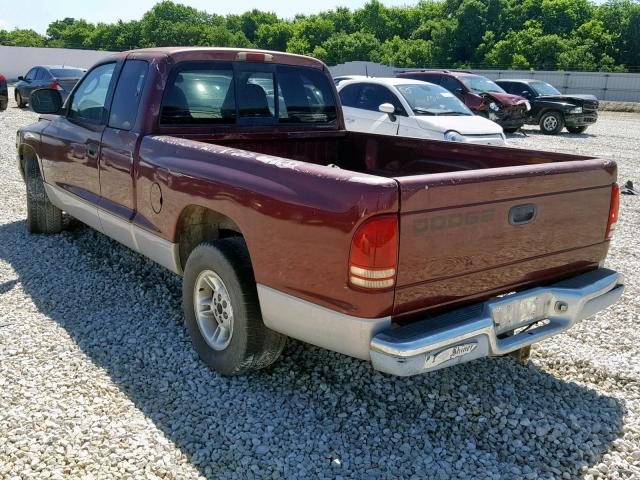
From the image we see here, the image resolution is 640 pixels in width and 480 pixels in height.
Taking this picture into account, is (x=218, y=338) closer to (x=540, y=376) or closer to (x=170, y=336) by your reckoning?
(x=170, y=336)

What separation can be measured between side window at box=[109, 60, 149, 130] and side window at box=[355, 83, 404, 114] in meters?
6.82

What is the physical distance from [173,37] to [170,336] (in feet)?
370

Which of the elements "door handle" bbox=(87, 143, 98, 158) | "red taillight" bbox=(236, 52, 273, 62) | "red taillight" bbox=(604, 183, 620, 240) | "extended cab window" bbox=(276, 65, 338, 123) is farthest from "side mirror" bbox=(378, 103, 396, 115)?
"red taillight" bbox=(604, 183, 620, 240)

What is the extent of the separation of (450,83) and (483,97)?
3.19 feet

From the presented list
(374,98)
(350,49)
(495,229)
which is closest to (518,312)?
(495,229)

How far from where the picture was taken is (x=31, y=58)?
149ft

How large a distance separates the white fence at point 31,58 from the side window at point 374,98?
38.1 metres

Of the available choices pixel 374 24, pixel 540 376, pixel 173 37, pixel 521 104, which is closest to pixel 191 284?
pixel 540 376

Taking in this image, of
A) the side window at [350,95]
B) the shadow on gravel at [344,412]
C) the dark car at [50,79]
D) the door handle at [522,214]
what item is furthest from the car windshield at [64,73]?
the door handle at [522,214]

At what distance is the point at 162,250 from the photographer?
13.5ft

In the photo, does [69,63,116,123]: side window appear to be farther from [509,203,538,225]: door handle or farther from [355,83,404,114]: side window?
[355,83,404,114]: side window

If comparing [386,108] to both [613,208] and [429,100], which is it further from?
[613,208]

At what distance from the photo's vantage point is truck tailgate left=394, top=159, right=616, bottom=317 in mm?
2820

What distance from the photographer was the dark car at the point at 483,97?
16594 mm
